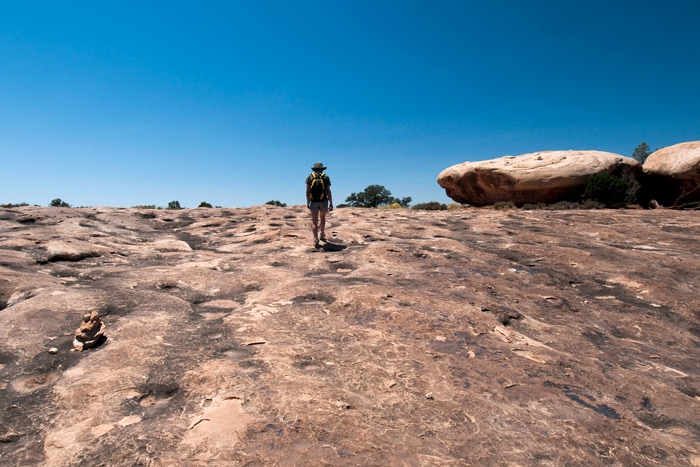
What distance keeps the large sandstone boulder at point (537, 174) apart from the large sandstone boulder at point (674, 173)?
32.6 inches

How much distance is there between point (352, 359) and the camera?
3.29m

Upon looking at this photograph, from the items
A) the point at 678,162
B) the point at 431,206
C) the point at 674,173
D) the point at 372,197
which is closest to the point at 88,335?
the point at 431,206

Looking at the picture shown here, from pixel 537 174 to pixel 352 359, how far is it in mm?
19795

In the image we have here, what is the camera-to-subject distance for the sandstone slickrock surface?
224 centimetres

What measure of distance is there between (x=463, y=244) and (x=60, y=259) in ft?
25.6

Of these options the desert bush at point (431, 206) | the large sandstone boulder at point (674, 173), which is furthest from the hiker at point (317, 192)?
the large sandstone boulder at point (674, 173)

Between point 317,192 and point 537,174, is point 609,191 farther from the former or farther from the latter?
point 317,192

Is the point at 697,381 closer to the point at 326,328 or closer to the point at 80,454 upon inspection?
the point at 326,328

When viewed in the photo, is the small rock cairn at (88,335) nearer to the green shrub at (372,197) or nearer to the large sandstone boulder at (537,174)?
the large sandstone boulder at (537,174)

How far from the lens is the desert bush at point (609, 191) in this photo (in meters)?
17.7

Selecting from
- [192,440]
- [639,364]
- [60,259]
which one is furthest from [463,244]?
[60,259]

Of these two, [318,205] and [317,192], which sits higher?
[317,192]

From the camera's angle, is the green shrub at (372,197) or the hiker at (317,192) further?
the green shrub at (372,197)

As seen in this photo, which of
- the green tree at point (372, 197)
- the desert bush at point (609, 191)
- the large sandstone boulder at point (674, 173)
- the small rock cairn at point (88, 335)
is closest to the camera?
the small rock cairn at point (88, 335)
